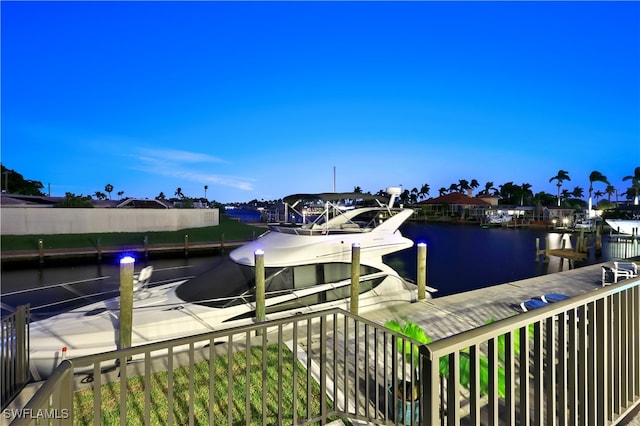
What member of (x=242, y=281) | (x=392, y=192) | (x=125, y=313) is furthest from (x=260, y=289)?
(x=392, y=192)

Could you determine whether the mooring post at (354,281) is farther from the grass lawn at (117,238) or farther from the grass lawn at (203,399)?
the grass lawn at (117,238)

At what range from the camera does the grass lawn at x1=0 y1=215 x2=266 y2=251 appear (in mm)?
21031

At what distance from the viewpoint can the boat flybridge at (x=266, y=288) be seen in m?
6.02

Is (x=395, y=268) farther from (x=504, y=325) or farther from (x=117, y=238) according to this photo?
(x=117, y=238)

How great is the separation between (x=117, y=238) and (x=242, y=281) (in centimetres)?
2166

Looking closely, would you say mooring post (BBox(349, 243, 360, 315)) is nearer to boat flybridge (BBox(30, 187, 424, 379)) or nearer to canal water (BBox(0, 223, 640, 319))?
boat flybridge (BBox(30, 187, 424, 379))

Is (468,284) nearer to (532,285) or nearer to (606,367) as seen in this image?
(532,285)

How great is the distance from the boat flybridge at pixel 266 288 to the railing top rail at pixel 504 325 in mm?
6012

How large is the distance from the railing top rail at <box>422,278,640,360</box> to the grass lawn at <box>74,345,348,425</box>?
2429mm

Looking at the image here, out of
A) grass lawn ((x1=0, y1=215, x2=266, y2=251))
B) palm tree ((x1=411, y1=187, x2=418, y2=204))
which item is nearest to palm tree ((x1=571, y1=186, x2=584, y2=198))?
palm tree ((x1=411, y1=187, x2=418, y2=204))

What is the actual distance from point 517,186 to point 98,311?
322 ft

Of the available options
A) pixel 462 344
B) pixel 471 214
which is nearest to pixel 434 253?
pixel 462 344

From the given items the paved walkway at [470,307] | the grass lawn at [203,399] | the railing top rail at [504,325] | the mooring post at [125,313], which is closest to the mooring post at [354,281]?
the paved walkway at [470,307]

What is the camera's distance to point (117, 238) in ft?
80.9
